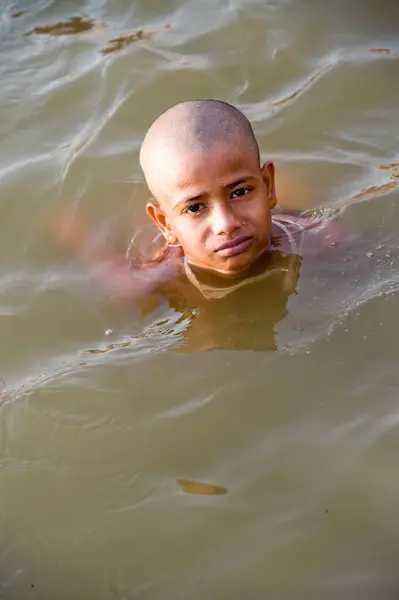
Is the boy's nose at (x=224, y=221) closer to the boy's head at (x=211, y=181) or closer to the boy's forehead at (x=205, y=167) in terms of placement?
the boy's head at (x=211, y=181)

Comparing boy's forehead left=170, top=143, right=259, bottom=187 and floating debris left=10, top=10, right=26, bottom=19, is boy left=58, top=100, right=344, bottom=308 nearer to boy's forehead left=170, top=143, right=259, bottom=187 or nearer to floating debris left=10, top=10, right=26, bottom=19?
boy's forehead left=170, top=143, right=259, bottom=187

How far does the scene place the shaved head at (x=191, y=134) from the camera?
12.0 feet

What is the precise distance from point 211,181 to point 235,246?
298 mm


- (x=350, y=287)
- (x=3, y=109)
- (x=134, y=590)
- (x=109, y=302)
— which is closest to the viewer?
(x=134, y=590)

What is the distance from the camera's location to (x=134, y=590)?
260cm

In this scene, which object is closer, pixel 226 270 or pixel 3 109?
pixel 226 270

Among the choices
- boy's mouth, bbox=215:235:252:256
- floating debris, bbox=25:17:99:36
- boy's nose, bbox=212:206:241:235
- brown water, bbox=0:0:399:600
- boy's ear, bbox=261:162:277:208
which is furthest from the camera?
floating debris, bbox=25:17:99:36

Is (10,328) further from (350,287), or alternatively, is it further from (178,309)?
(350,287)

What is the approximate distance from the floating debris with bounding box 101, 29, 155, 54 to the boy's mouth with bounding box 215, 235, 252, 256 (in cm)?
284

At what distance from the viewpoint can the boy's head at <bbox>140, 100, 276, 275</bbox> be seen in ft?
11.9

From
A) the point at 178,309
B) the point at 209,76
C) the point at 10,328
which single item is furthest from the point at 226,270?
the point at 209,76

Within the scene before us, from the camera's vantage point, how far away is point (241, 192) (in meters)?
3.70

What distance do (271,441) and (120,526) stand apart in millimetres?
593

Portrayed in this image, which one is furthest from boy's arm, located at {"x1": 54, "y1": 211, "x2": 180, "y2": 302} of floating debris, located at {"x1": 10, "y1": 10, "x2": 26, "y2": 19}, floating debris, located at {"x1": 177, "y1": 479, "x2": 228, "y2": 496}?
floating debris, located at {"x1": 10, "y1": 10, "x2": 26, "y2": 19}
